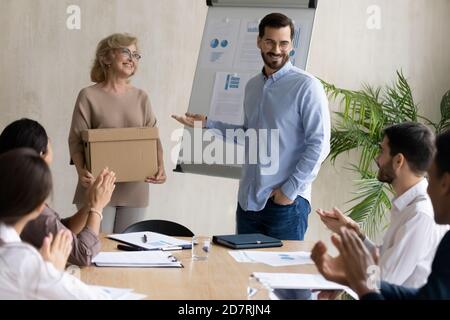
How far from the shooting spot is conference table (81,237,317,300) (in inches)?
106

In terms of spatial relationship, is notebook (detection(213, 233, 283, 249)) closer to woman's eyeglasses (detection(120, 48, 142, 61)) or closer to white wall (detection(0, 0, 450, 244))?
woman's eyeglasses (detection(120, 48, 142, 61))

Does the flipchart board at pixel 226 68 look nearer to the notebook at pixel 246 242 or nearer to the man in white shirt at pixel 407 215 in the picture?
the notebook at pixel 246 242

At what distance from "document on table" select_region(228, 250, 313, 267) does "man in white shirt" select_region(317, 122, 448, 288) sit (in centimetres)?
21

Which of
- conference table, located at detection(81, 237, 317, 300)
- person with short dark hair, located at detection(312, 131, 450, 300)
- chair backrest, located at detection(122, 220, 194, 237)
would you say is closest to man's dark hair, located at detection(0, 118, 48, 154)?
conference table, located at detection(81, 237, 317, 300)

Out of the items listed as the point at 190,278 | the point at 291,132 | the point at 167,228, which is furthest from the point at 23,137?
the point at 291,132

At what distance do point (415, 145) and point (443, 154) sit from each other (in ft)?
2.67

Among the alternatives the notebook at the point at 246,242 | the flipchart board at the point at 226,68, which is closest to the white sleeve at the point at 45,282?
the notebook at the point at 246,242

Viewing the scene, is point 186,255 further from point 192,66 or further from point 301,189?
point 192,66

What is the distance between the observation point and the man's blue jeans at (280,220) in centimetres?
408

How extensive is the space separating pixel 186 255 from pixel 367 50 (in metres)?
3.12

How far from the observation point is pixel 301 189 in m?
4.10

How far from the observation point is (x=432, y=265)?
2.21m

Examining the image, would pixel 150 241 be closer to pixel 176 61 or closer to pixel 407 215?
pixel 407 215
